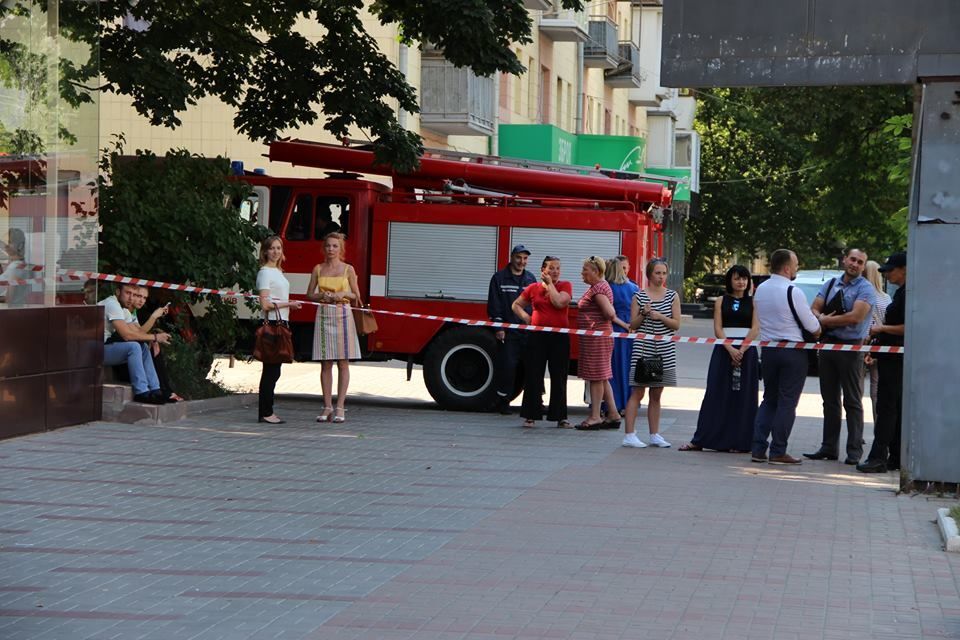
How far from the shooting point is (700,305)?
56.2 meters

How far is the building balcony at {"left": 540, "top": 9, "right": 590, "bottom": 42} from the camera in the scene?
38.3 m

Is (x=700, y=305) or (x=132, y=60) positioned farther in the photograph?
(x=700, y=305)

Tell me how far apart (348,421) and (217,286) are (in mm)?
1942

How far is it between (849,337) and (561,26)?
2687 centimetres

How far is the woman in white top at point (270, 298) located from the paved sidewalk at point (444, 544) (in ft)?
3.79

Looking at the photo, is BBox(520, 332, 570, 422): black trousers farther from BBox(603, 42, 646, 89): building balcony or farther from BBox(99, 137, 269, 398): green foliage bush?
BBox(603, 42, 646, 89): building balcony

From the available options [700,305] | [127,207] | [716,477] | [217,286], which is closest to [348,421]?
[217,286]

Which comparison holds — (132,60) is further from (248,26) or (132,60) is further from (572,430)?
(572,430)

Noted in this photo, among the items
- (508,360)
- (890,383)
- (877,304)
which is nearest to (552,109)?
(508,360)

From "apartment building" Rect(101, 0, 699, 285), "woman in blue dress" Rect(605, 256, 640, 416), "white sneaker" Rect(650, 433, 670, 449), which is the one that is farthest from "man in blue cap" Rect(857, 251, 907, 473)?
"apartment building" Rect(101, 0, 699, 285)

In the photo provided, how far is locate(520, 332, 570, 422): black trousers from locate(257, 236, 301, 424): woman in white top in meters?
2.28

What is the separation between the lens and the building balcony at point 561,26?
3834 cm

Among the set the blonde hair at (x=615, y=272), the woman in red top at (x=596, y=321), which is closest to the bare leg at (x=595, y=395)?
the woman in red top at (x=596, y=321)

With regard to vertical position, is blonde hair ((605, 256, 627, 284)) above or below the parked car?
above
